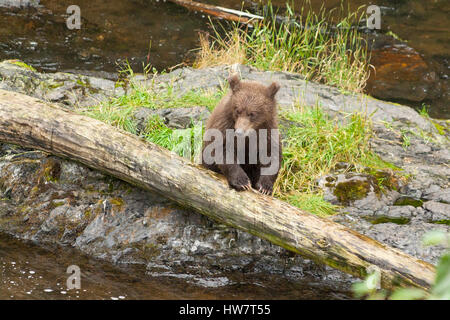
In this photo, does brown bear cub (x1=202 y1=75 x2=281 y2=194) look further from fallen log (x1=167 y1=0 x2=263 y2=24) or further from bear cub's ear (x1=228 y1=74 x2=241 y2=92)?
fallen log (x1=167 y1=0 x2=263 y2=24)

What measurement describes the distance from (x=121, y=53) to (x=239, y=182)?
541cm

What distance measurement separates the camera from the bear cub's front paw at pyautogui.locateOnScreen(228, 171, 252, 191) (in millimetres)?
4023

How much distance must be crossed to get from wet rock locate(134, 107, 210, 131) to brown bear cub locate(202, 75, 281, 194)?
1241mm

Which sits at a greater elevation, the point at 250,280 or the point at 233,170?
the point at 233,170

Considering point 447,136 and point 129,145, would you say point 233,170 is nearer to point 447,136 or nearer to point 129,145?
point 129,145

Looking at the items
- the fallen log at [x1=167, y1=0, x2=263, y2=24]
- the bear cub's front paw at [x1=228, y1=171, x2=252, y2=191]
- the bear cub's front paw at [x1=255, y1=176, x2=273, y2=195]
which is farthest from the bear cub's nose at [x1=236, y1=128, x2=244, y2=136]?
the fallen log at [x1=167, y1=0, x2=263, y2=24]

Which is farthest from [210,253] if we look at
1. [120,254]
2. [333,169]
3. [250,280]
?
[333,169]

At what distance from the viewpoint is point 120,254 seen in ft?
14.1

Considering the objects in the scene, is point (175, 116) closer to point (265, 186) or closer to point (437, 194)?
point (265, 186)

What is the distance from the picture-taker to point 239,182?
4.02 m

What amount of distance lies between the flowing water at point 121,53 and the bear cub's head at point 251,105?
1.22 meters

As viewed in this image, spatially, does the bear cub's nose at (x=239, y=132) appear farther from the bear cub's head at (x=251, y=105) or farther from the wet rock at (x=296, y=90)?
the wet rock at (x=296, y=90)
